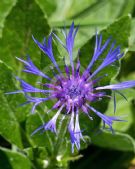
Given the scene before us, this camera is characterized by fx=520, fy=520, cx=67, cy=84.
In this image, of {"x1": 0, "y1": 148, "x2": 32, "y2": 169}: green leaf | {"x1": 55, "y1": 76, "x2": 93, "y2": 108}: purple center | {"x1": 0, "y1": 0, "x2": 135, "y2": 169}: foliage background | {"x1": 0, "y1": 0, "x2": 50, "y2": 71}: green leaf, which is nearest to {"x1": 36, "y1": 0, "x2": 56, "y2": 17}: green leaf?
{"x1": 0, "y1": 0, "x2": 135, "y2": 169}: foliage background

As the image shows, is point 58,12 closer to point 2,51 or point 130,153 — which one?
point 2,51

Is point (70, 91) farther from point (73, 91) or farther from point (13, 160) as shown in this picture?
point (13, 160)

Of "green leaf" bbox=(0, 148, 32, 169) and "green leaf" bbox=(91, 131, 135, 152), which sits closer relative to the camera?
"green leaf" bbox=(0, 148, 32, 169)

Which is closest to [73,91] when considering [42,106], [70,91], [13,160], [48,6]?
[70,91]

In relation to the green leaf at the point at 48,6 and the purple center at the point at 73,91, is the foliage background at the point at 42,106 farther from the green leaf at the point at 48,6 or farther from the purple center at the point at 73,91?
the purple center at the point at 73,91

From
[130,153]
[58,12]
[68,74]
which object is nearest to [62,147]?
[68,74]

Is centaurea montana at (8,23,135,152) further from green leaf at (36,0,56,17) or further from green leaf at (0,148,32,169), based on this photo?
green leaf at (36,0,56,17)
